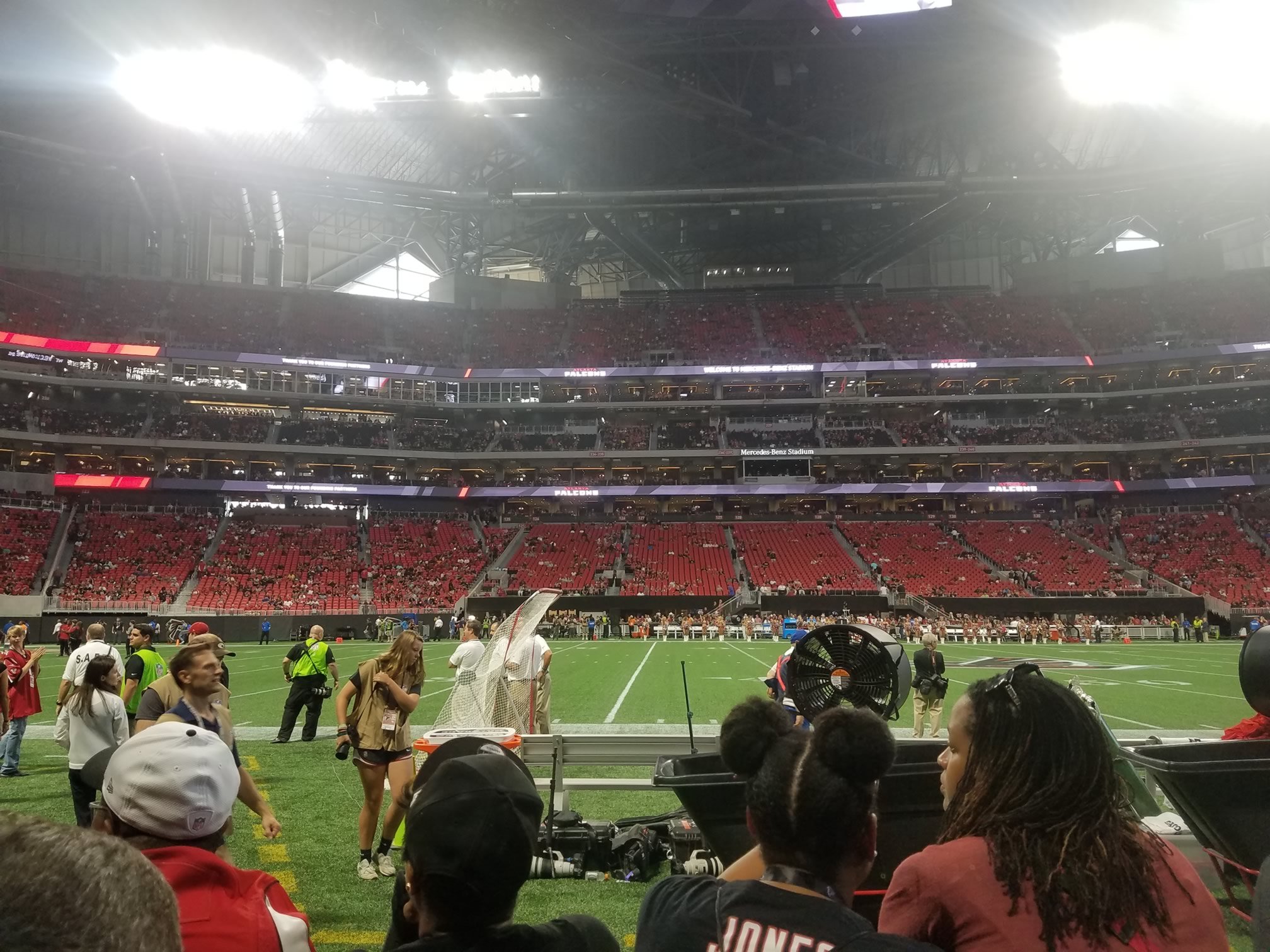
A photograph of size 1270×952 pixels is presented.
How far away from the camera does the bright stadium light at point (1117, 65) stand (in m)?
39.0

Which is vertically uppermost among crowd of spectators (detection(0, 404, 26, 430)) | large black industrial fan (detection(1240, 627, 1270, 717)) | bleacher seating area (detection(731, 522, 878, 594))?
crowd of spectators (detection(0, 404, 26, 430))

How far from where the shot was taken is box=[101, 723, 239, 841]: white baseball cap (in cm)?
226

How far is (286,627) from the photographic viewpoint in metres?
38.5

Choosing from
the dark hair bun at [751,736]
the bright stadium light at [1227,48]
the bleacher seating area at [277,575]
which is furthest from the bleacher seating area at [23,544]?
the bright stadium light at [1227,48]

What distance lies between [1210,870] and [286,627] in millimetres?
39303

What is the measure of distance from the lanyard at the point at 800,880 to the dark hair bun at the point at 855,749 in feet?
0.86

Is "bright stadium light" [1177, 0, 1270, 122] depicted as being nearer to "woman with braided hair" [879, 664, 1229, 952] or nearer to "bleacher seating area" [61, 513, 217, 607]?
"woman with braided hair" [879, 664, 1229, 952]

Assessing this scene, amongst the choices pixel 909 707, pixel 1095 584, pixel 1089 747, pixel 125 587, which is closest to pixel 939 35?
pixel 1095 584

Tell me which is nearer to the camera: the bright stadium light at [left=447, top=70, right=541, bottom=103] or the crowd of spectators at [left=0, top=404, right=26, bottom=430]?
the bright stadium light at [left=447, top=70, right=541, bottom=103]

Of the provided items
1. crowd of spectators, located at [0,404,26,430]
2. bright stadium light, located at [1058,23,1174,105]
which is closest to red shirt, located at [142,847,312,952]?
bright stadium light, located at [1058,23,1174,105]

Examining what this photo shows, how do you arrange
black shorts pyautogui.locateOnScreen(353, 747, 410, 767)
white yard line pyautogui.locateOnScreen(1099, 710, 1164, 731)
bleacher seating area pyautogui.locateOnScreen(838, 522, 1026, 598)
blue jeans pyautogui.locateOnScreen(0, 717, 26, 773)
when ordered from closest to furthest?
black shorts pyautogui.locateOnScreen(353, 747, 410, 767) → blue jeans pyautogui.locateOnScreen(0, 717, 26, 773) → white yard line pyautogui.locateOnScreen(1099, 710, 1164, 731) → bleacher seating area pyautogui.locateOnScreen(838, 522, 1026, 598)

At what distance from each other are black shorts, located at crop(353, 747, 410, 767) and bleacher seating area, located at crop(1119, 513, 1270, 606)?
150 feet

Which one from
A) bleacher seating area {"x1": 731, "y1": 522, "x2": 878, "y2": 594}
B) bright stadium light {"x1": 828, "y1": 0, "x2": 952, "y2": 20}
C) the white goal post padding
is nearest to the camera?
the white goal post padding

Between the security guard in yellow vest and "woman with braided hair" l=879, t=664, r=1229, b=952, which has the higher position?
"woman with braided hair" l=879, t=664, r=1229, b=952
